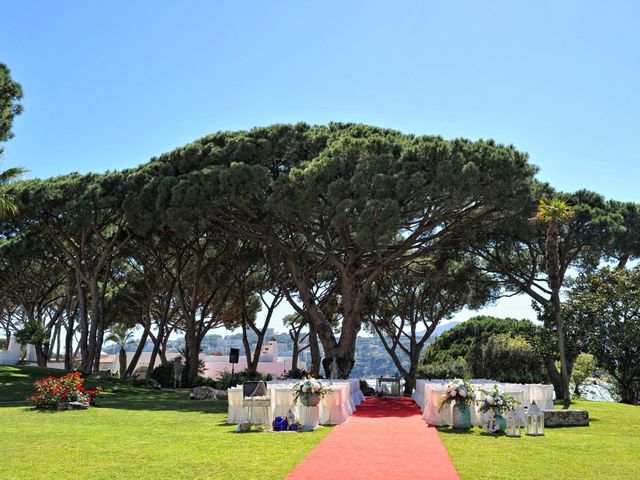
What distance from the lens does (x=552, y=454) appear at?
888 centimetres

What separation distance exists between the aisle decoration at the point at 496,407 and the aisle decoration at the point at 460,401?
1.50 feet

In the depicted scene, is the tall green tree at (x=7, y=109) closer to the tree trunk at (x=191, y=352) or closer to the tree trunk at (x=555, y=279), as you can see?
the tree trunk at (x=191, y=352)

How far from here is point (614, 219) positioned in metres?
24.9

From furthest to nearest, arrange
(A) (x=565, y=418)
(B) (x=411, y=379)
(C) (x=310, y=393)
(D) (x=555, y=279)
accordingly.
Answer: (B) (x=411, y=379)
(D) (x=555, y=279)
(A) (x=565, y=418)
(C) (x=310, y=393)

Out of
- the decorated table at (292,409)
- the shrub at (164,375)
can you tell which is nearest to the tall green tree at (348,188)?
the decorated table at (292,409)

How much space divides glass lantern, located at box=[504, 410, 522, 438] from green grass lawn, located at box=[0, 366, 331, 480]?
3.50 meters

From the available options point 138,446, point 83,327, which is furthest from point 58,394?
point 83,327

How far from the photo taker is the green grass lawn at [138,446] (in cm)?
734

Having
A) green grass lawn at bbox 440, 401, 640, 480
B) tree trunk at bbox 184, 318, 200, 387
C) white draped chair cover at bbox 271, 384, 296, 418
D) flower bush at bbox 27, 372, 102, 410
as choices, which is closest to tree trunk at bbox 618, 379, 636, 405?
green grass lawn at bbox 440, 401, 640, 480

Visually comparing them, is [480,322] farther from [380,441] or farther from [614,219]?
[380,441]

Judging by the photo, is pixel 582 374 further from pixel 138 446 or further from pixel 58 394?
pixel 138 446

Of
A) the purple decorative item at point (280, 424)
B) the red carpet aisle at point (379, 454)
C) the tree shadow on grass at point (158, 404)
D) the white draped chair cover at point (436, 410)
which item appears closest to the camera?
the red carpet aisle at point (379, 454)

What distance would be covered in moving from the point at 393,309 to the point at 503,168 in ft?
51.4

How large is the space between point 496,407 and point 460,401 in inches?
33.3
